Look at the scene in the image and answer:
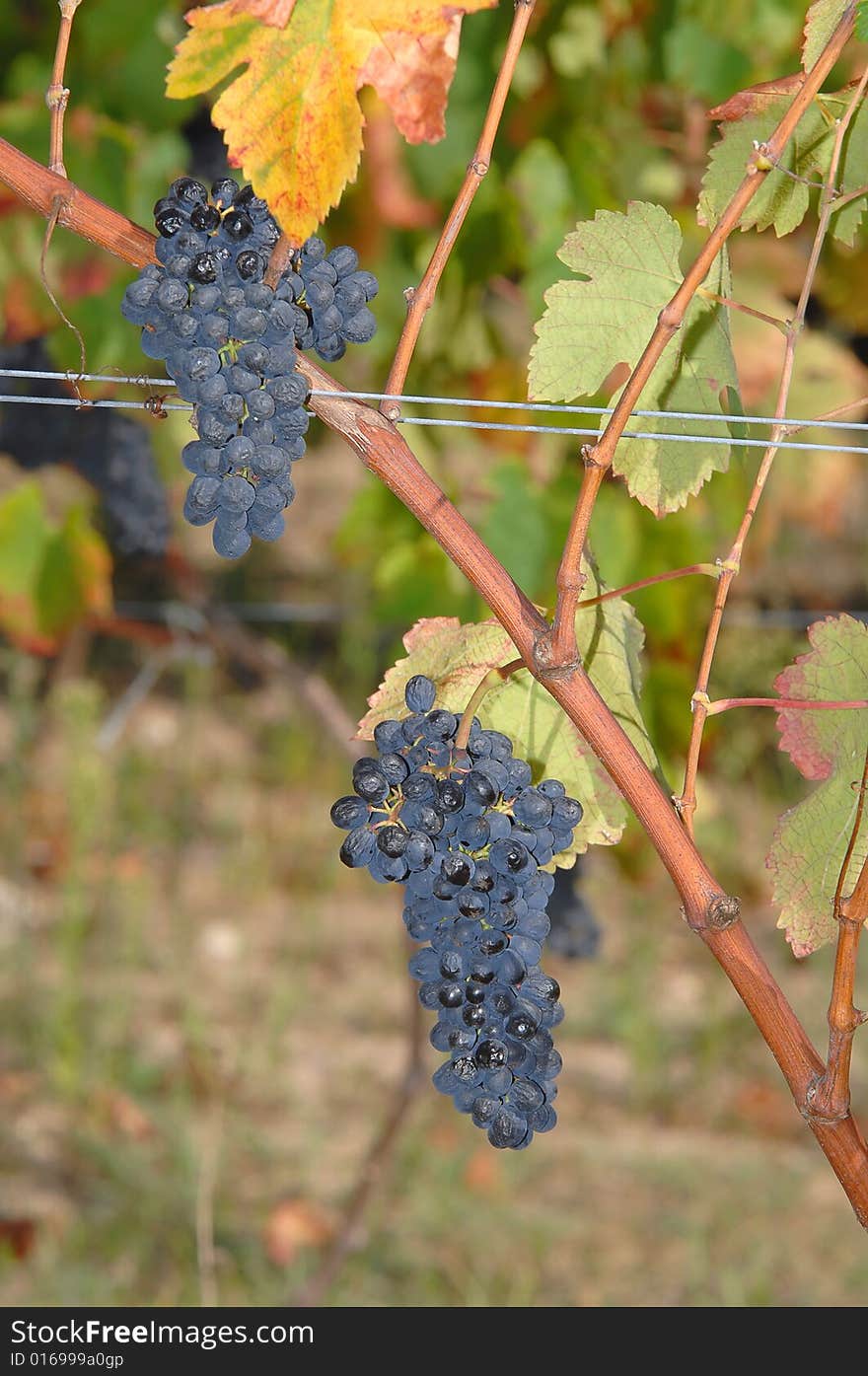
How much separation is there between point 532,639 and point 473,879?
0.13 meters

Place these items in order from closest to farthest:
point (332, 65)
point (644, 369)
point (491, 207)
→ point (644, 369) < point (332, 65) < point (491, 207)

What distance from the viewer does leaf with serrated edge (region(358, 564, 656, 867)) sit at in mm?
826

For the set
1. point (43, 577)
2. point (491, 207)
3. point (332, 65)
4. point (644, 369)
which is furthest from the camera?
point (43, 577)

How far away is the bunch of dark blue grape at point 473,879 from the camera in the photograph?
0.72 m

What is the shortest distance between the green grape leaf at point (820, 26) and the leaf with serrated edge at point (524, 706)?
1.04ft

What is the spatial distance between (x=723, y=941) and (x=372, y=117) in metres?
1.54

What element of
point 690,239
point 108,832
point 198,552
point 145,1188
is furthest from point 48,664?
point 690,239

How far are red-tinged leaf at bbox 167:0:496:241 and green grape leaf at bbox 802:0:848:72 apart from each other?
0.20m

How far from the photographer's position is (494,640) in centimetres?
83

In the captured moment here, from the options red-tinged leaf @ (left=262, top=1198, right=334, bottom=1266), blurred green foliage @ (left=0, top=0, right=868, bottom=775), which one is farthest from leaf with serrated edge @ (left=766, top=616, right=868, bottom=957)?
red-tinged leaf @ (left=262, top=1198, right=334, bottom=1266)

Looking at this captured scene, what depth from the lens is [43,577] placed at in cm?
219

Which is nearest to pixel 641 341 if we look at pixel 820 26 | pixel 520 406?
pixel 520 406

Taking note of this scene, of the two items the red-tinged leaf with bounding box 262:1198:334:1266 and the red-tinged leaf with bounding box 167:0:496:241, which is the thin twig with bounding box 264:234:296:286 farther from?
the red-tinged leaf with bounding box 262:1198:334:1266

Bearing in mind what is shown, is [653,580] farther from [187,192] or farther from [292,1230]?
[292,1230]
